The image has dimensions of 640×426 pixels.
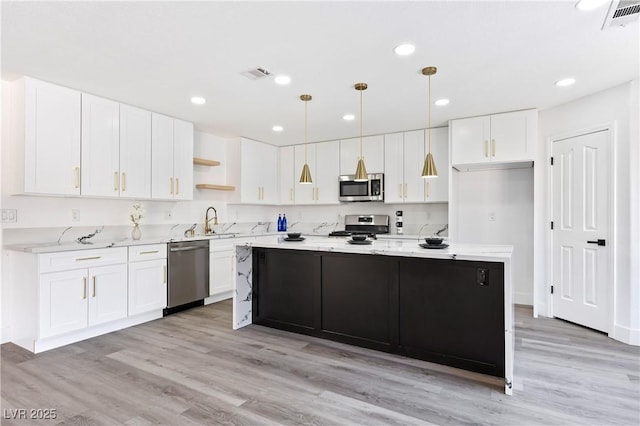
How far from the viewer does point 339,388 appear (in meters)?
2.38

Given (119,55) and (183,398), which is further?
(119,55)

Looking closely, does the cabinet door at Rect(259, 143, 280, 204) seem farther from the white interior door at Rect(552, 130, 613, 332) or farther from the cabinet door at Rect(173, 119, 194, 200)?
the white interior door at Rect(552, 130, 613, 332)

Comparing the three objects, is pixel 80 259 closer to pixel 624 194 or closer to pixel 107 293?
pixel 107 293

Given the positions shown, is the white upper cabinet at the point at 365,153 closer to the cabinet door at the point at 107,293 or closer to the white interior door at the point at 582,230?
the white interior door at the point at 582,230

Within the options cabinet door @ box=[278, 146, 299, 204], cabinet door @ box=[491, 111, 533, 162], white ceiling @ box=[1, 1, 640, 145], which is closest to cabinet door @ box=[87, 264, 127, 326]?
white ceiling @ box=[1, 1, 640, 145]

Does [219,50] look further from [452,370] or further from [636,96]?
[636,96]

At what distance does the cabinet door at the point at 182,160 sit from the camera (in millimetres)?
4324

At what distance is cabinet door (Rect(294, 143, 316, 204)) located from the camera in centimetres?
585

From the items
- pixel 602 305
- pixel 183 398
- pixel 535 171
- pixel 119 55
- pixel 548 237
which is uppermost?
pixel 119 55

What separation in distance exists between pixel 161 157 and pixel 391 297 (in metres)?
3.10

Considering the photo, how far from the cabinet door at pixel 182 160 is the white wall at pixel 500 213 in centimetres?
345

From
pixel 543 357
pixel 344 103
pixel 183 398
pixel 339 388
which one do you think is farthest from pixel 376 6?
pixel 543 357

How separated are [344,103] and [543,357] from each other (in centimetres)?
301

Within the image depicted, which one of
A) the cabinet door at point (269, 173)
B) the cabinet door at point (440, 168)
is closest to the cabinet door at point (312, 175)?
the cabinet door at point (269, 173)
